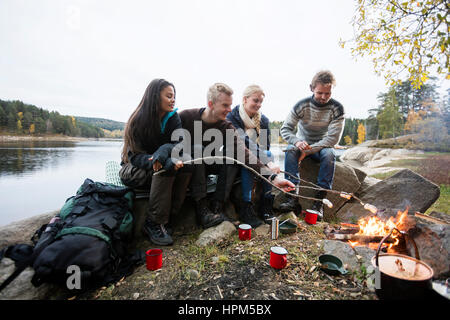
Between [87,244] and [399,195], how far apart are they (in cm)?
484

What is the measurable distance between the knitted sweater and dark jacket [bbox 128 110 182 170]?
2.17 m

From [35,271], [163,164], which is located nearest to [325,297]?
[163,164]

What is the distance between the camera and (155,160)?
2471mm

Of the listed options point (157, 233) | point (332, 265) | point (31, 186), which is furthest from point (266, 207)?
point (31, 186)

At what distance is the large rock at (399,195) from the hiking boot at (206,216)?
2576mm

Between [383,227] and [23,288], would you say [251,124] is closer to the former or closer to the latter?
[383,227]

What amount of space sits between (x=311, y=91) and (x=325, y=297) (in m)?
3.39

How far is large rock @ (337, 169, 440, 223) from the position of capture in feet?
12.0

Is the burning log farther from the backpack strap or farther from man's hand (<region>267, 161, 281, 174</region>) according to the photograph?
the backpack strap

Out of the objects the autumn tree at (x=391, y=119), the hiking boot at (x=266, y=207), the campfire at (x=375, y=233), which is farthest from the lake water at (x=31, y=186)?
the autumn tree at (x=391, y=119)

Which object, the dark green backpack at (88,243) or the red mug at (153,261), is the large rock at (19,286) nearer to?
the dark green backpack at (88,243)

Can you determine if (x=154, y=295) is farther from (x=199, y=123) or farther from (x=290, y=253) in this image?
(x=199, y=123)

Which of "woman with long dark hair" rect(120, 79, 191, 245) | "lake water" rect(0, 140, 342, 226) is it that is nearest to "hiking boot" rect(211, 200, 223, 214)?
"woman with long dark hair" rect(120, 79, 191, 245)

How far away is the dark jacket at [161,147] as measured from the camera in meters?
2.52
